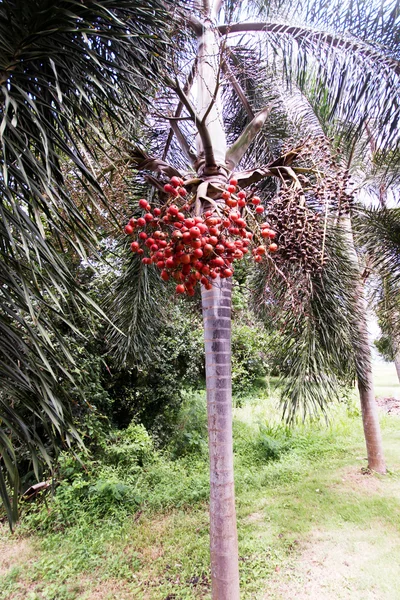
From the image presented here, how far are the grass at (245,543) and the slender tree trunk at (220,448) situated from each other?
0.93 metres

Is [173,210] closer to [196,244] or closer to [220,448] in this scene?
[196,244]

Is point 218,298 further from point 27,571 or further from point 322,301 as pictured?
point 27,571

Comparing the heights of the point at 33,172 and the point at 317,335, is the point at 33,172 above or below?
above

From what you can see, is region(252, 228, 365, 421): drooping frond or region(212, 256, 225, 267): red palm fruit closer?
region(212, 256, 225, 267): red palm fruit

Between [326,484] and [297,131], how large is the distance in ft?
14.8

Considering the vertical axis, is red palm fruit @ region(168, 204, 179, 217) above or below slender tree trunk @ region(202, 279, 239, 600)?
above

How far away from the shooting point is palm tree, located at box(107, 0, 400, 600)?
6.68 feet

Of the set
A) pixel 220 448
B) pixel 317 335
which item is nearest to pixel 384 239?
pixel 317 335

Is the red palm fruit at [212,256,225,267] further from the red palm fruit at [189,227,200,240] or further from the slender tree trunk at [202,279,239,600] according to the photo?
the slender tree trunk at [202,279,239,600]

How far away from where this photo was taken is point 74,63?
1265 millimetres

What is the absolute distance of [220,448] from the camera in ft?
7.58

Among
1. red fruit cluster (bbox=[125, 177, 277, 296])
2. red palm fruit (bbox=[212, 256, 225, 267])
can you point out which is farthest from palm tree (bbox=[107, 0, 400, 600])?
red palm fruit (bbox=[212, 256, 225, 267])

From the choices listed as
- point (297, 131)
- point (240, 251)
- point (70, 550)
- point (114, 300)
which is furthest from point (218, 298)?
point (70, 550)

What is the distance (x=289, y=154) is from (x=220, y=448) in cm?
196
